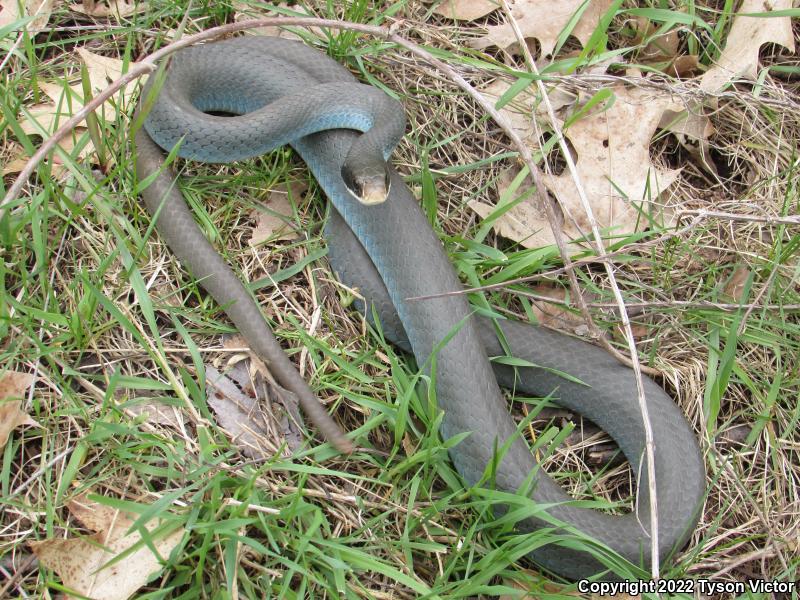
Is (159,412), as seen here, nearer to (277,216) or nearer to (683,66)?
(277,216)

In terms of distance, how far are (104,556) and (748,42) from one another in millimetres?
4310

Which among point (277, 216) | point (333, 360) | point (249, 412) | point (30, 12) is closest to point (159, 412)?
point (249, 412)

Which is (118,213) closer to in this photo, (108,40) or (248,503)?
(108,40)

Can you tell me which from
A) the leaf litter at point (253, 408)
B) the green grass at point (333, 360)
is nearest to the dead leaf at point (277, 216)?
the green grass at point (333, 360)

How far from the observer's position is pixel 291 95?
3775 millimetres

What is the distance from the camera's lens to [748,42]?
433 centimetres

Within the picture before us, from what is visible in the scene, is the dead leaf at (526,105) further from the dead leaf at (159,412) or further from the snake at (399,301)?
the dead leaf at (159,412)

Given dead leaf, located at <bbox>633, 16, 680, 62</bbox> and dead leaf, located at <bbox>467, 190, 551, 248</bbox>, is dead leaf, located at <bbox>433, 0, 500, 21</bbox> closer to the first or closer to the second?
dead leaf, located at <bbox>633, 16, 680, 62</bbox>

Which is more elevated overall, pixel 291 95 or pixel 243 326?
pixel 291 95

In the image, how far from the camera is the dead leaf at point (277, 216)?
3.71m

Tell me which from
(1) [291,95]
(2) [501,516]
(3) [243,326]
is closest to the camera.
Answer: (2) [501,516]

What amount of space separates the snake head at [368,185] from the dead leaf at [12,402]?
1.63 meters

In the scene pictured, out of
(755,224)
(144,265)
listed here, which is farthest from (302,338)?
(755,224)

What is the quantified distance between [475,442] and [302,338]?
911 millimetres
